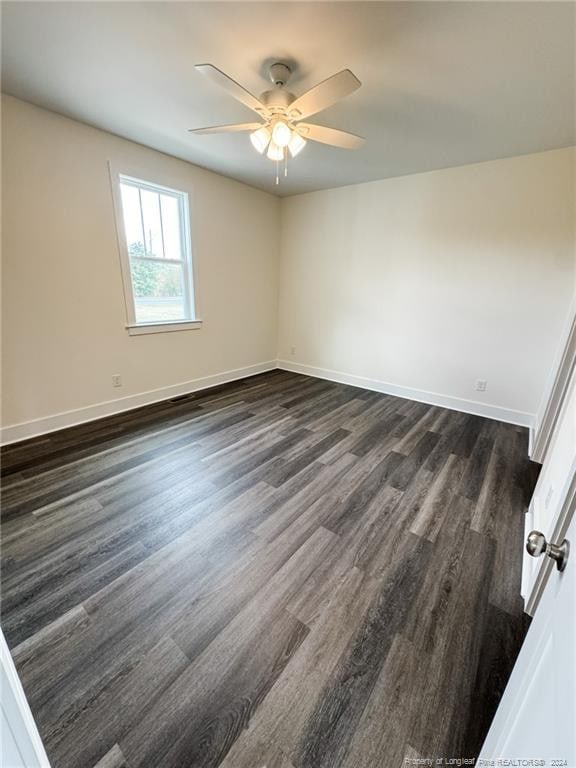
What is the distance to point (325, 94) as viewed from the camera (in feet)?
5.11

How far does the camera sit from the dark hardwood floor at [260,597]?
3.37 ft

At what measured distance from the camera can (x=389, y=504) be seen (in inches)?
82.3

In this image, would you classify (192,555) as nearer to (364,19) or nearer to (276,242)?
(364,19)

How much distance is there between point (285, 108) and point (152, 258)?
2.13m

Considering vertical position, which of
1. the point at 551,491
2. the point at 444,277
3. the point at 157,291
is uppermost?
the point at 444,277

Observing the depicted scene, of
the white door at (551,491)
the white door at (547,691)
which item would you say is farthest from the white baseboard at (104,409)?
the white door at (551,491)

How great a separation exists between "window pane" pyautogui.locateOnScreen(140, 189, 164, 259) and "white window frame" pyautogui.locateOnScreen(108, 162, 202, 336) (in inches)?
2.3

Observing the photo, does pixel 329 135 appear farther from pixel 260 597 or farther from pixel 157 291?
pixel 260 597

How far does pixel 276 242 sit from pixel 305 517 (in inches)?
161

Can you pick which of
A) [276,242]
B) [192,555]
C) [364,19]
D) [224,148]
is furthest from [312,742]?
[276,242]

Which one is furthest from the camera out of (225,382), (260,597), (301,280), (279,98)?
(301,280)

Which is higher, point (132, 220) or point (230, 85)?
point (230, 85)

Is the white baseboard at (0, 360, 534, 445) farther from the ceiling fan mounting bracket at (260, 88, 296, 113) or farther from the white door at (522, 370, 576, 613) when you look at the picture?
the ceiling fan mounting bracket at (260, 88, 296, 113)

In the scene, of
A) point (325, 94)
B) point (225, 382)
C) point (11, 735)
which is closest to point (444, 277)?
point (325, 94)
